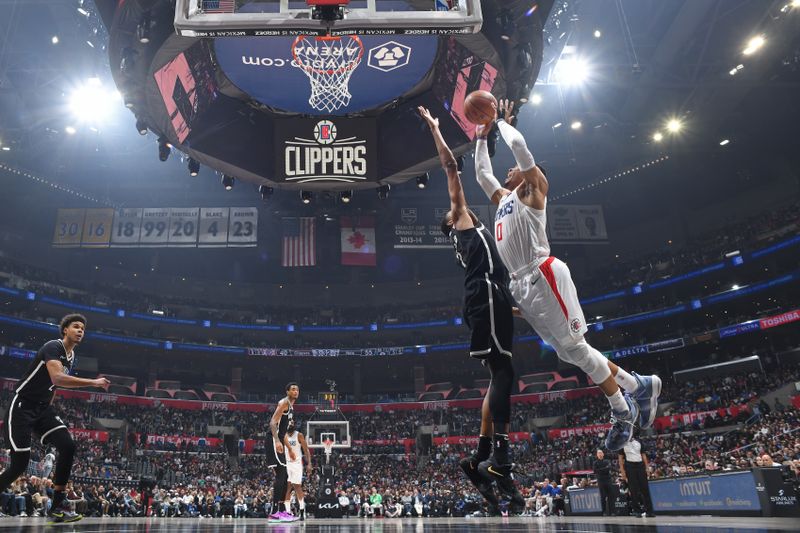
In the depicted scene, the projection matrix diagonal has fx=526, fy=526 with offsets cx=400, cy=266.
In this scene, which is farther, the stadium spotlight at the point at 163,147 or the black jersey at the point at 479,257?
the stadium spotlight at the point at 163,147

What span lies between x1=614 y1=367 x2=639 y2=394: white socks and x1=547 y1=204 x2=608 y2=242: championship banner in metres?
23.1

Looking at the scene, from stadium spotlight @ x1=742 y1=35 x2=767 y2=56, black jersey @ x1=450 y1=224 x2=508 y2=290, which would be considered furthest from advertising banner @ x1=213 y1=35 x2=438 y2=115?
stadium spotlight @ x1=742 y1=35 x2=767 y2=56

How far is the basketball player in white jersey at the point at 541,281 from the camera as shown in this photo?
4.14 m

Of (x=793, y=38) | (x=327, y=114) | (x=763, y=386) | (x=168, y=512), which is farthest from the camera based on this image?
(x=763, y=386)

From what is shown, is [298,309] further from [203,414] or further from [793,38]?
[793,38]

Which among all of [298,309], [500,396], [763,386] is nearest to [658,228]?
[763,386]

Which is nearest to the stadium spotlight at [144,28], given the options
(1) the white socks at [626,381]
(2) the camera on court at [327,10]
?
(2) the camera on court at [327,10]

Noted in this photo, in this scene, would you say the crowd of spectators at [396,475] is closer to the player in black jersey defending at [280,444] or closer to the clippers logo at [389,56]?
the player in black jersey defending at [280,444]

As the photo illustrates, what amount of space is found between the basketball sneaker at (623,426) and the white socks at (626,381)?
0.12 m

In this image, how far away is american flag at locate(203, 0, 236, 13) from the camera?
18.4 ft

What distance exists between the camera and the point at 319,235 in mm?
35344

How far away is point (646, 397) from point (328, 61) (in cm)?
739

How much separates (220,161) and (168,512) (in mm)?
13724

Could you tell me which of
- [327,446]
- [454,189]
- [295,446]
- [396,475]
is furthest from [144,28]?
[396,475]
